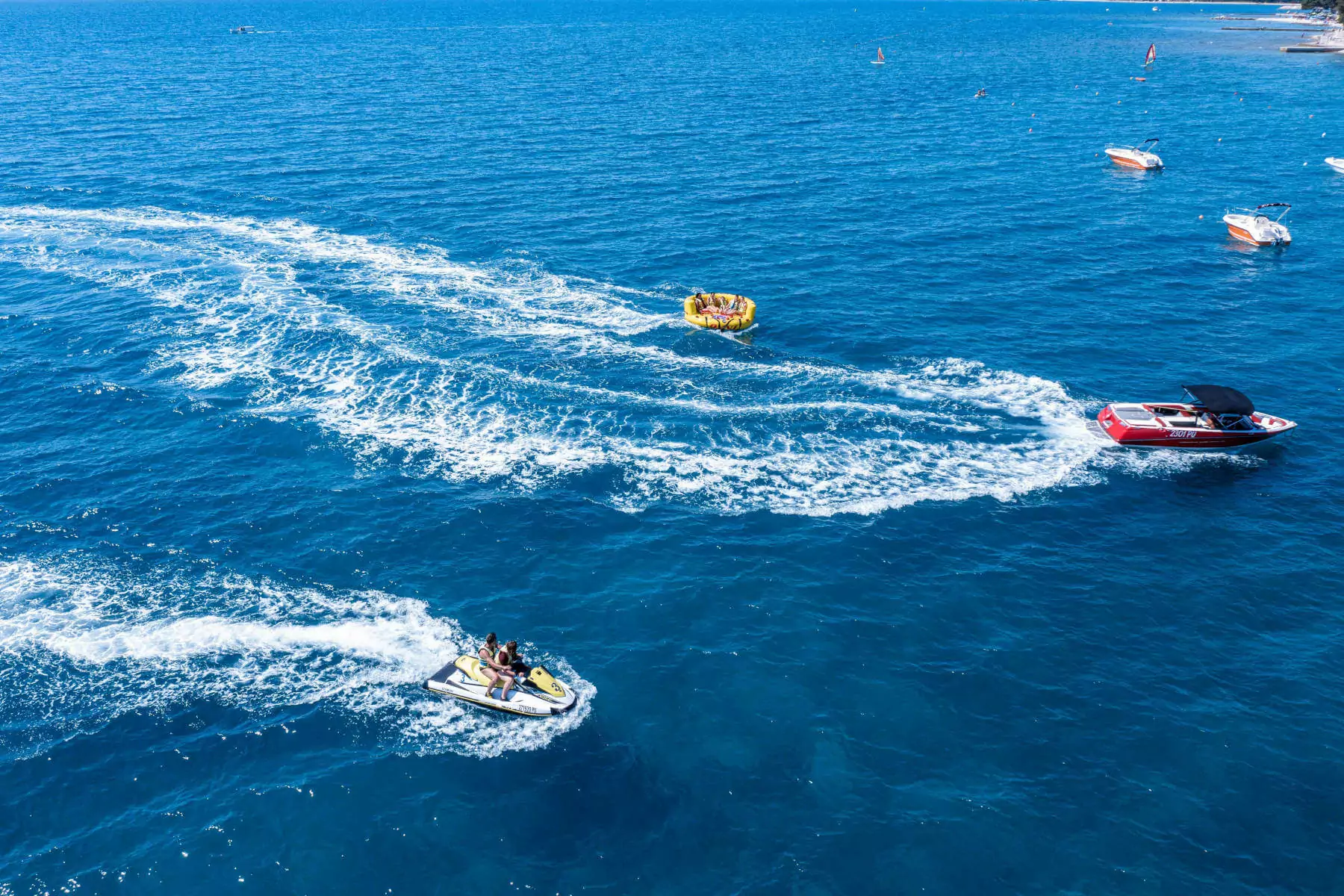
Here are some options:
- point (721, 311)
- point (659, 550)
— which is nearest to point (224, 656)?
point (659, 550)

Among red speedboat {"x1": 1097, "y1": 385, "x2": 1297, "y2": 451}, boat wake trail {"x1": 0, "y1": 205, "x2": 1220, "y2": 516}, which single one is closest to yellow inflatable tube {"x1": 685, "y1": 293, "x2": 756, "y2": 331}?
boat wake trail {"x1": 0, "y1": 205, "x2": 1220, "y2": 516}

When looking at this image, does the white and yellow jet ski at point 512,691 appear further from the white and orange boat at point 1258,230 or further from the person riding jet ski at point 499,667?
the white and orange boat at point 1258,230

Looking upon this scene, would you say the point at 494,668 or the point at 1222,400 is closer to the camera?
the point at 494,668

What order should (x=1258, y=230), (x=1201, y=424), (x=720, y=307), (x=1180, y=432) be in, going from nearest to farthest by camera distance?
(x=1180, y=432) → (x=1201, y=424) → (x=720, y=307) → (x=1258, y=230)

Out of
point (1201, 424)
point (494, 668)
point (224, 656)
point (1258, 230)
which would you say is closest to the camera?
point (494, 668)

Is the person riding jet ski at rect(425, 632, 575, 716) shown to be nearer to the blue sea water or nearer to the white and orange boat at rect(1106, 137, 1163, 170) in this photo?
the blue sea water

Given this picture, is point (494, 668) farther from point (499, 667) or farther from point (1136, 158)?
point (1136, 158)

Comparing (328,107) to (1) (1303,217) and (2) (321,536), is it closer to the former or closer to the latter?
(2) (321,536)
